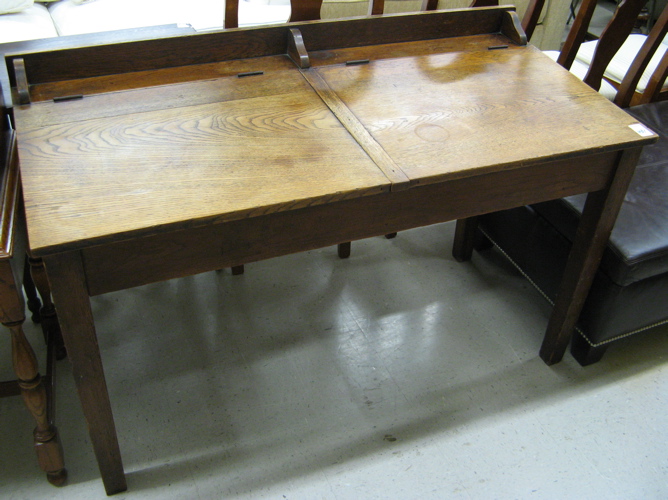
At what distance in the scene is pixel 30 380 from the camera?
127cm

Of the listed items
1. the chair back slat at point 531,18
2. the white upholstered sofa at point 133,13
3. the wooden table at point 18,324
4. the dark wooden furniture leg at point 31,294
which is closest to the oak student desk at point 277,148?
the wooden table at point 18,324

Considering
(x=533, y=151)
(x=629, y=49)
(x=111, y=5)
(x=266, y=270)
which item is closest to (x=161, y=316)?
(x=266, y=270)

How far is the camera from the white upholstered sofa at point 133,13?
264cm

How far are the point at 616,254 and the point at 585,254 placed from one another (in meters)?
0.08

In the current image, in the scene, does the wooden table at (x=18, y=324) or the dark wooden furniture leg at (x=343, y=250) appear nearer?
the wooden table at (x=18, y=324)

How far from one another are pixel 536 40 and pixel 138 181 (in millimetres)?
2861

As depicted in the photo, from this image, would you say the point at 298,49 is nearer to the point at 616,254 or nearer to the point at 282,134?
the point at 282,134

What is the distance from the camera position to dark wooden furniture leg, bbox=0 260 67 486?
1.11 meters

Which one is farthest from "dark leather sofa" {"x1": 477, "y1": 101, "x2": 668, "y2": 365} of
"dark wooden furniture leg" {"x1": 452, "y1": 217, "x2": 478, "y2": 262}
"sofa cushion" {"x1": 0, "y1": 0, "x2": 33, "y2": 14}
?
"sofa cushion" {"x1": 0, "y1": 0, "x2": 33, "y2": 14}

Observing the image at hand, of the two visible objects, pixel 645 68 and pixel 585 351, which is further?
pixel 645 68

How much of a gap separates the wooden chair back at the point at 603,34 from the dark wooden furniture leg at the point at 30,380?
1.77 meters

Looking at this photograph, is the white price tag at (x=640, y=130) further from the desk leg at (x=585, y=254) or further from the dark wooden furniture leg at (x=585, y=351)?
the dark wooden furniture leg at (x=585, y=351)

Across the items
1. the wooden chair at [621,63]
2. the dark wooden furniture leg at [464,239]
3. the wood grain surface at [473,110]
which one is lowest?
the dark wooden furniture leg at [464,239]

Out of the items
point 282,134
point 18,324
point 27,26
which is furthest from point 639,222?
point 27,26
